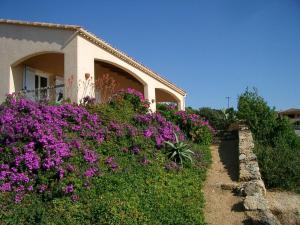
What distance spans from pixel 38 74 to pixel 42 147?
351 inches

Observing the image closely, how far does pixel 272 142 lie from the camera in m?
15.7

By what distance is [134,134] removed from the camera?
10.5m

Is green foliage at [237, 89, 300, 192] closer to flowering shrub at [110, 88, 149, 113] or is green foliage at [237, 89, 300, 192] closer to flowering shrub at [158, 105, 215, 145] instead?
flowering shrub at [158, 105, 215, 145]

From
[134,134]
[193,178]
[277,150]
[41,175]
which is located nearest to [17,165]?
[41,175]

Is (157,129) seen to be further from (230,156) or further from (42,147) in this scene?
(42,147)

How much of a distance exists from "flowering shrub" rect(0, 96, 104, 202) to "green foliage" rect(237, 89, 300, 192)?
559cm

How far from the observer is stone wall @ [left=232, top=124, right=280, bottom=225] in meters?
8.12

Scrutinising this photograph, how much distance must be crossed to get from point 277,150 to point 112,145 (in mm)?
6240

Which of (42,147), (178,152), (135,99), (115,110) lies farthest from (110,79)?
(42,147)

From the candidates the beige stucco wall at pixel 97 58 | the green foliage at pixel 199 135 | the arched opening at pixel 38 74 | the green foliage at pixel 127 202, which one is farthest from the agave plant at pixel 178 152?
the arched opening at pixel 38 74

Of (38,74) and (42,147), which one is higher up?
(38,74)

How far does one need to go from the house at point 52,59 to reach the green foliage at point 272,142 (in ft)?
18.2

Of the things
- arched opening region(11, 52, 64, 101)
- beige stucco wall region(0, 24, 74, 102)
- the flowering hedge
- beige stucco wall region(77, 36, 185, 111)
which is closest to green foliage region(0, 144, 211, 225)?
the flowering hedge

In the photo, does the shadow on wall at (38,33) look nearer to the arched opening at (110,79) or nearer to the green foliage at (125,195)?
the arched opening at (110,79)
